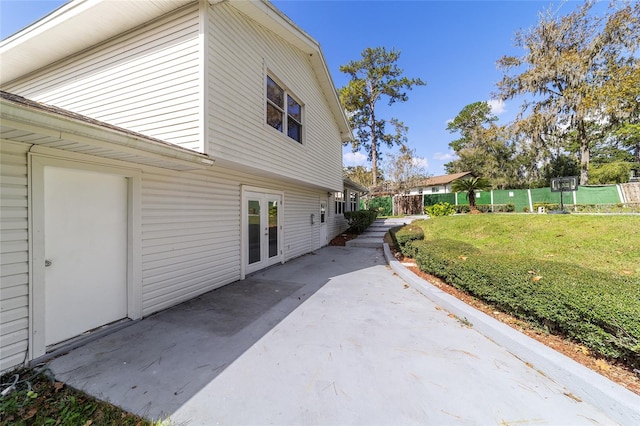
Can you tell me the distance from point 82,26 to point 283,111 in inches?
163

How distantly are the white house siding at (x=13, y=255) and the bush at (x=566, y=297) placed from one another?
20.1 ft

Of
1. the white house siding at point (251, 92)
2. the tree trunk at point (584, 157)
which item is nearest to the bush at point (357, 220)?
the white house siding at point (251, 92)

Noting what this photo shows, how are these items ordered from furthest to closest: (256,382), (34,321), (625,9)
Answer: (625,9), (34,321), (256,382)

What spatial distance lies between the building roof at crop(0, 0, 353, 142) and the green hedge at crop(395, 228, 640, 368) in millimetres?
6462

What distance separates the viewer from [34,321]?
2902 millimetres

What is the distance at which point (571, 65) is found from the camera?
1634cm

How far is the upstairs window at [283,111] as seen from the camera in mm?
6328

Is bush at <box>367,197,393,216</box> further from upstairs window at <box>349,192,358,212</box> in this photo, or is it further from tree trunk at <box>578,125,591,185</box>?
tree trunk at <box>578,125,591,185</box>

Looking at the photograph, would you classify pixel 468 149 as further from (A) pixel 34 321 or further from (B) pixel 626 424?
(A) pixel 34 321

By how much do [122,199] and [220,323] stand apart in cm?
248

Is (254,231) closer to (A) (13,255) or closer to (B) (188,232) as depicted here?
(B) (188,232)

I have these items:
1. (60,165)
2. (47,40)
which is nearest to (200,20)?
(60,165)

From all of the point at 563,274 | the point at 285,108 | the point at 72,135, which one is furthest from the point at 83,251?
the point at 563,274

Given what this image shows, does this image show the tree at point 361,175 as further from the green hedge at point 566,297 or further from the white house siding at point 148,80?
the white house siding at point 148,80
